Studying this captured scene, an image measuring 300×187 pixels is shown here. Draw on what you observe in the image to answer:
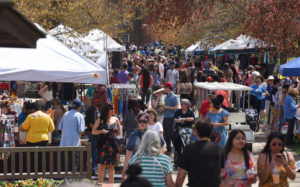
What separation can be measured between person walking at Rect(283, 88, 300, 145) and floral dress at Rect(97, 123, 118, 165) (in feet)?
20.9

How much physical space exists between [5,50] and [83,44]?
41.0ft

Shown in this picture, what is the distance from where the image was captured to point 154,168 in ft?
20.7

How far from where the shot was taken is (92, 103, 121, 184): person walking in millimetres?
9500

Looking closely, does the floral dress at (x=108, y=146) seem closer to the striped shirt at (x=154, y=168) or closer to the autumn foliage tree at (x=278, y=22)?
the striped shirt at (x=154, y=168)

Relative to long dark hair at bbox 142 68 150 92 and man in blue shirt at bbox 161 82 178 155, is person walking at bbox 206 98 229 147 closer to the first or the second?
man in blue shirt at bbox 161 82 178 155

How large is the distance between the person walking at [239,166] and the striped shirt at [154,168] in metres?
0.92

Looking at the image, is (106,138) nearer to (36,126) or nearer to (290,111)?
(36,126)

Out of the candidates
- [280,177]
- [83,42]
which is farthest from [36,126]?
[83,42]

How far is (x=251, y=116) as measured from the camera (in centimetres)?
1612

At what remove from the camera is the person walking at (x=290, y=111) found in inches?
568

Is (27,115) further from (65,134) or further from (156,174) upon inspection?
(156,174)

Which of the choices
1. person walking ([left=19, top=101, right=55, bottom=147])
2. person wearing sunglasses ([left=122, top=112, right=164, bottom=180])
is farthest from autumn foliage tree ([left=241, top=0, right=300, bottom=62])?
person wearing sunglasses ([left=122, top=112, right=164, bottom=180])

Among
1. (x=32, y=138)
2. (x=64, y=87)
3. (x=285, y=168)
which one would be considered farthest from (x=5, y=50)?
(x=64, y=87)

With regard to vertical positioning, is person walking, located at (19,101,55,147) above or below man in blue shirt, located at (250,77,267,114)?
below
